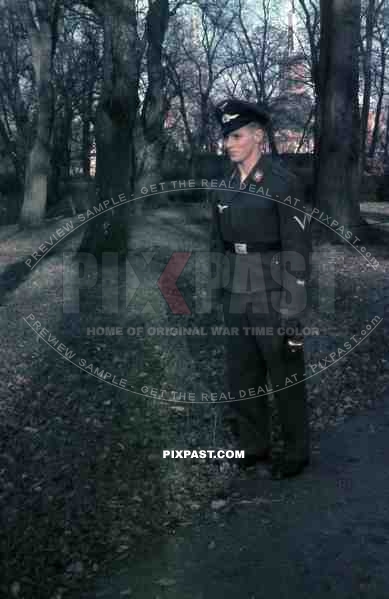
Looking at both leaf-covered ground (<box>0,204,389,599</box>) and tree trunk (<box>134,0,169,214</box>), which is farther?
tree trunk (<box>134,0,169,214</box>)

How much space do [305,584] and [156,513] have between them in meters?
1.21

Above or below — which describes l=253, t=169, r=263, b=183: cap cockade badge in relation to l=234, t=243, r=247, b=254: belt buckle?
above

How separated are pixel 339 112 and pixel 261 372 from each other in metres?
9.21

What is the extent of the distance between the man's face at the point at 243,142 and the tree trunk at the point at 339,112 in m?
8.98

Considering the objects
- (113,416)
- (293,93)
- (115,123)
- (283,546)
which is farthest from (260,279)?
(293,93)

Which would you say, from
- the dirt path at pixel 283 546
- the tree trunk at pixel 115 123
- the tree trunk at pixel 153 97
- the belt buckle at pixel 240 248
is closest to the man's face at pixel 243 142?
the belt buckle at pixel 240 248

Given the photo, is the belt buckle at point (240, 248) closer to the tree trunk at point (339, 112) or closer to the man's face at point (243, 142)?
the man's face at point (243, 142)

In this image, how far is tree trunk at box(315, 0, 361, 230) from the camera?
42.3 ft

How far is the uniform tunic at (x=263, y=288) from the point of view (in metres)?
4.50

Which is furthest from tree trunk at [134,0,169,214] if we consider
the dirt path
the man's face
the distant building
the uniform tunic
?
the distant building

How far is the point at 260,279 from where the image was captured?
4633 millimetres

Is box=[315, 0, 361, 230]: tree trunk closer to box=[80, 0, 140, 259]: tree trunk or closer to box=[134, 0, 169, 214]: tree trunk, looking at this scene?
box=[80, 0, 140, 259]: tree trunk

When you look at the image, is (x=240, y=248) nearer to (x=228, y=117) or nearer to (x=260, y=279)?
(x=260, y=279)

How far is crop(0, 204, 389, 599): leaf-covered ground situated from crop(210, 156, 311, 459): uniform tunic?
0.55 meters
